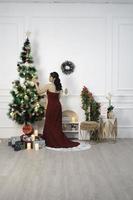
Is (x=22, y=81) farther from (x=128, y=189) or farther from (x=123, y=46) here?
(x=128, y=189)

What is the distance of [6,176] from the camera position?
5.20m

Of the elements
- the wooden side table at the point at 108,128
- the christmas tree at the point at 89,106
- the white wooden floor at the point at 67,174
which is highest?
the christmas tree at the point at 89,106

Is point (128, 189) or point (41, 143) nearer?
point (128, 189)

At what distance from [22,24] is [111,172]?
177 inches

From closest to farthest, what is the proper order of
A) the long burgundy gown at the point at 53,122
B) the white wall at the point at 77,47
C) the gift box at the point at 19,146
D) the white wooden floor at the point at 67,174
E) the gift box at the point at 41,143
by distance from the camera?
the white wooden floor at the point at 67,174
the gift box at the point at 19,146
the gift box at the point at 41,143
the long burgundy gown at the point at 53,122
the white wall at the point at 77,47

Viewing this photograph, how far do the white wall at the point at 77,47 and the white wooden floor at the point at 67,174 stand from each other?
5.15ft

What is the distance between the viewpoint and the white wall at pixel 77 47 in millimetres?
8344

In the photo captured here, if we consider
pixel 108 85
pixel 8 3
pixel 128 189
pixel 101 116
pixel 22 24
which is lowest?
pixel 128 189

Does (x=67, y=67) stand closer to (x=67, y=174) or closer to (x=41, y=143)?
(x=41, y=143)

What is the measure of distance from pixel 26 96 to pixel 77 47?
72.7 inches

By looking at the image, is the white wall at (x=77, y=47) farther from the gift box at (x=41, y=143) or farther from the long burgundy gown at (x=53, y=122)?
the gift box at (x=41, y=143)

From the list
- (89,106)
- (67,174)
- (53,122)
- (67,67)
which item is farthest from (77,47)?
(67,174)

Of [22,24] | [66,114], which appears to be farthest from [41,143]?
[22,24]

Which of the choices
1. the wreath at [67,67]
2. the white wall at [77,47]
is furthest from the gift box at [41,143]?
the wreath at [67,67]
